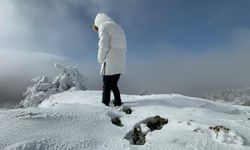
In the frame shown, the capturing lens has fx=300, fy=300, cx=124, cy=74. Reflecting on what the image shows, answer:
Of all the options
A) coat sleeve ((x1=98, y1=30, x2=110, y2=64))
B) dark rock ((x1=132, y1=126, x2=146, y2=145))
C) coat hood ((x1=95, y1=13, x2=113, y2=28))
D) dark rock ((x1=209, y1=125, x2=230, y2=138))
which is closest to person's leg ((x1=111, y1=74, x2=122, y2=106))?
coat sleeve ((x1=98, y1=30, x2=110, y2=64))

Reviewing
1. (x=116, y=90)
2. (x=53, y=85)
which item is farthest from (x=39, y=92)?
(x=116, y=90)

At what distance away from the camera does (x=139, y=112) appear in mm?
7426

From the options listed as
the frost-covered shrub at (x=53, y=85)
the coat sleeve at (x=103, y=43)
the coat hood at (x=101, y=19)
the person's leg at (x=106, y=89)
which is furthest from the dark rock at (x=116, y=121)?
the frost-covered shrub at (x=53, y=85)

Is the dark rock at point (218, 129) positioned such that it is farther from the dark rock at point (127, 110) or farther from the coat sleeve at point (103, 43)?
the coat sleeve at point (103, 43)

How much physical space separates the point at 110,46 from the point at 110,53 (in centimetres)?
20

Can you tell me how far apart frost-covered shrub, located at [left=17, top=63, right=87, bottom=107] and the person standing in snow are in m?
10.7

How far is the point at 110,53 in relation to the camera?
27.8ft

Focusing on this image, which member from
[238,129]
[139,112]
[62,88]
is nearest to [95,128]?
[139,112]

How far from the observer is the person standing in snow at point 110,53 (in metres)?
8.35

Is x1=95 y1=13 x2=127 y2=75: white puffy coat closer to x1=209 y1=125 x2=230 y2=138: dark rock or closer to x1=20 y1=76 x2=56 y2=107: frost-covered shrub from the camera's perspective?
x1=209 y1=125 x2=230 y2=138: dark rock

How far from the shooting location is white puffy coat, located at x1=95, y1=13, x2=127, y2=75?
833 centimetres

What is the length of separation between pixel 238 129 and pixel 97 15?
5.30 metres

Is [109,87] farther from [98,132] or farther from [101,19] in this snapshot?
[98,132]

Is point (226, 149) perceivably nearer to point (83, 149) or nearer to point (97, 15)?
point (83, 149)
